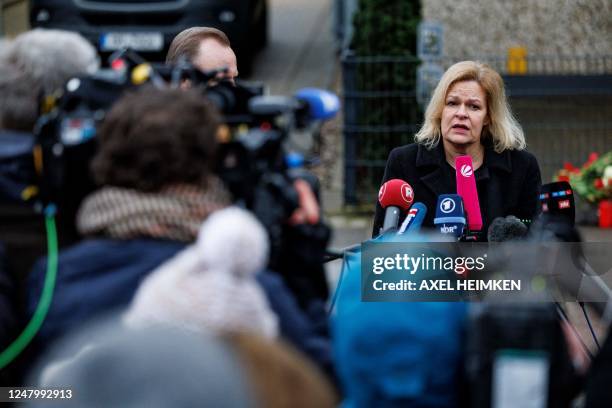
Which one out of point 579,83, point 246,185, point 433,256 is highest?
point 246,185

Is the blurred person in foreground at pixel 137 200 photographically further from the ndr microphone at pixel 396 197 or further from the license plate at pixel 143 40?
the license plate at pixel 143 40

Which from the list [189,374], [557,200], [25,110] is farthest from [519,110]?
[189,374]

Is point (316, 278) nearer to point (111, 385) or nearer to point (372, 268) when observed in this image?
point (372, 268)

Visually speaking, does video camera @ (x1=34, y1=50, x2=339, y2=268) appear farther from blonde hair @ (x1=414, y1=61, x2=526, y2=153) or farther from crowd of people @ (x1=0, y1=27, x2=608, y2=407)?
blonde hair @ (x1=414, y1=61, x2=526, y2=153)

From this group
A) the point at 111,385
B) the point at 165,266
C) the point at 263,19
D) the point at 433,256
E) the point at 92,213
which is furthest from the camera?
the point at 263,19

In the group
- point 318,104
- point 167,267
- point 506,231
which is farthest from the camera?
point 506,231

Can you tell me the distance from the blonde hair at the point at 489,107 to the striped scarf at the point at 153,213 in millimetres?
2039

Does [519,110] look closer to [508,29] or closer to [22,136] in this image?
[508,29]

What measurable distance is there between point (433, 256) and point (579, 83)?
25.8 ft

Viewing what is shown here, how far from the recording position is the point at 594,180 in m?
9.80

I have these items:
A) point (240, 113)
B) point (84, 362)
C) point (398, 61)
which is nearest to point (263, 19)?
point (398, 61)

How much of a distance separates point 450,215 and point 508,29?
7999 mm

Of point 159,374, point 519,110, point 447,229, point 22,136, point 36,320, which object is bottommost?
point 519,110

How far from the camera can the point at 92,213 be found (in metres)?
2.85
